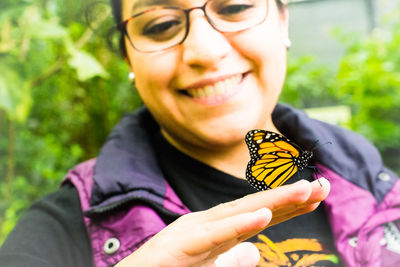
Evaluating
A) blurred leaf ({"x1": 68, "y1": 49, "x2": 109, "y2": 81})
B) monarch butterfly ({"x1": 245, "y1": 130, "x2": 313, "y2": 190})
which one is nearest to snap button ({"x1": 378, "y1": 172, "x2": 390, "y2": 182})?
monarch butterfly ({"x1": 245, "y1": 130, "x2": 313, "y2": 190})

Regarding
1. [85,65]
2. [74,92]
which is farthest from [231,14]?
[74,92]

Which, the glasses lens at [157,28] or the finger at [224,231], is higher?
the glasses lens at [157,28]

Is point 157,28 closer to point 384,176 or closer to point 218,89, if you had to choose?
point 218,89

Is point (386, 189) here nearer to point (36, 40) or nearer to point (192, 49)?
point (192, 49)

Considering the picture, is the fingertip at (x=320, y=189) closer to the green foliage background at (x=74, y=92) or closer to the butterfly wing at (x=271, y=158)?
the butterfly wing at (x=271, y=158)

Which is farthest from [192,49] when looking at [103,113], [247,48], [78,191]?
[103,113]

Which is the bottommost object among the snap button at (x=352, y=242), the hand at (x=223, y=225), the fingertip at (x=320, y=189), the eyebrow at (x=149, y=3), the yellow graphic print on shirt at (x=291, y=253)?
the snap button at (x=352, y=242)

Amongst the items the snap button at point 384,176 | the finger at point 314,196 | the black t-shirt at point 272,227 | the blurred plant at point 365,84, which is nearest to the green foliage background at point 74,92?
the blurred plant at point 365,84

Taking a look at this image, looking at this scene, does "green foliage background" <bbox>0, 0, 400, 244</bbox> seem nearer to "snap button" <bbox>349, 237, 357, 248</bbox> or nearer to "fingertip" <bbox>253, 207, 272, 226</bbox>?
"snap button" <bbox>349, 237, 357, 248</bbox>
